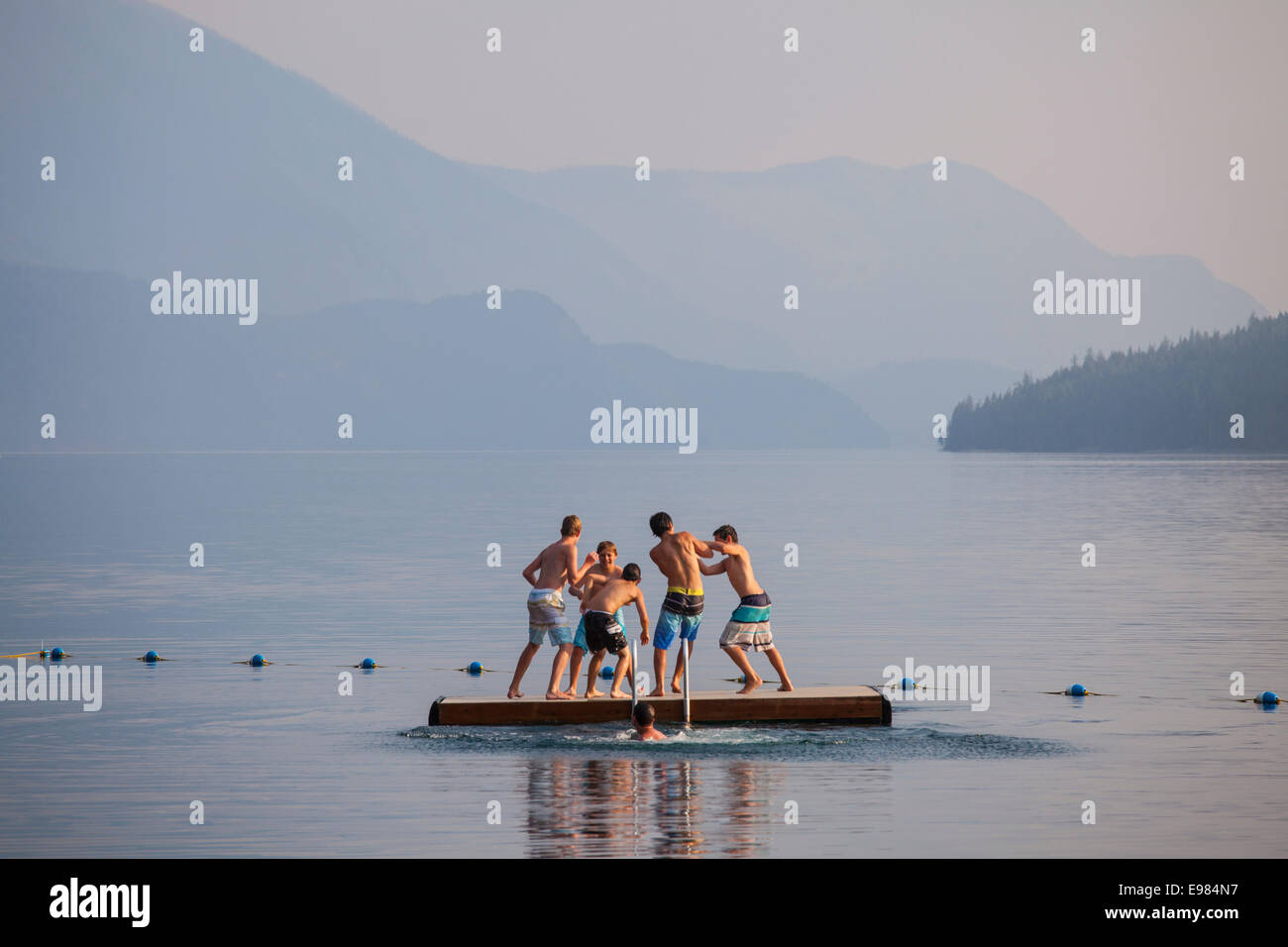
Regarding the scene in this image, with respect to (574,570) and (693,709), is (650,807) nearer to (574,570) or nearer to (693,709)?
(693,709)

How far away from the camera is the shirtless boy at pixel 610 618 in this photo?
21.2 metres

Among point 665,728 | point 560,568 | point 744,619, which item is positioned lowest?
point 665,728

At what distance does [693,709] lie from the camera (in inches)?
810

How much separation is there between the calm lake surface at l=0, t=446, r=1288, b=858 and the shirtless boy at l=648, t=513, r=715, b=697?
5.33 feet

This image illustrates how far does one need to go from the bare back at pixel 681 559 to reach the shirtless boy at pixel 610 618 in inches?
18.5

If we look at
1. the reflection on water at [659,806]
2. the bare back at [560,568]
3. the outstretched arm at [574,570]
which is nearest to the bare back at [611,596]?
the outstretched arm at [574,570]

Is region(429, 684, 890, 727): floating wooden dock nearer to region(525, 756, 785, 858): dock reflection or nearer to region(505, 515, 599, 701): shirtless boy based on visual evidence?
region(505, 515, 599, 701): shirtless boy

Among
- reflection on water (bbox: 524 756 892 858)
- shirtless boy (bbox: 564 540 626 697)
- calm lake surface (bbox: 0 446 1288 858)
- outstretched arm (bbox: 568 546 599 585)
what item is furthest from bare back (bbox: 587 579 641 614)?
reflection on water (bbox: 524 756 892 858)

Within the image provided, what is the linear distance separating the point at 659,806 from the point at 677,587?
5.42 m

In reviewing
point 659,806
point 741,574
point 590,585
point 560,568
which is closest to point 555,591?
point 560,568

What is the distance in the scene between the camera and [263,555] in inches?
2179

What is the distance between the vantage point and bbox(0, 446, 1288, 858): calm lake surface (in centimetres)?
1608

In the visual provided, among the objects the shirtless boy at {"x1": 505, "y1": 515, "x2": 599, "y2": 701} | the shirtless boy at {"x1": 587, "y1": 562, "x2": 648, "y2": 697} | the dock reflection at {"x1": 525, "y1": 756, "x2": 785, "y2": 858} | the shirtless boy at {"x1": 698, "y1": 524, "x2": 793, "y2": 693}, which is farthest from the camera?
the shirtless boy at {"x1": 505, "y1": 515, "x2": 599, "y2": 701}
